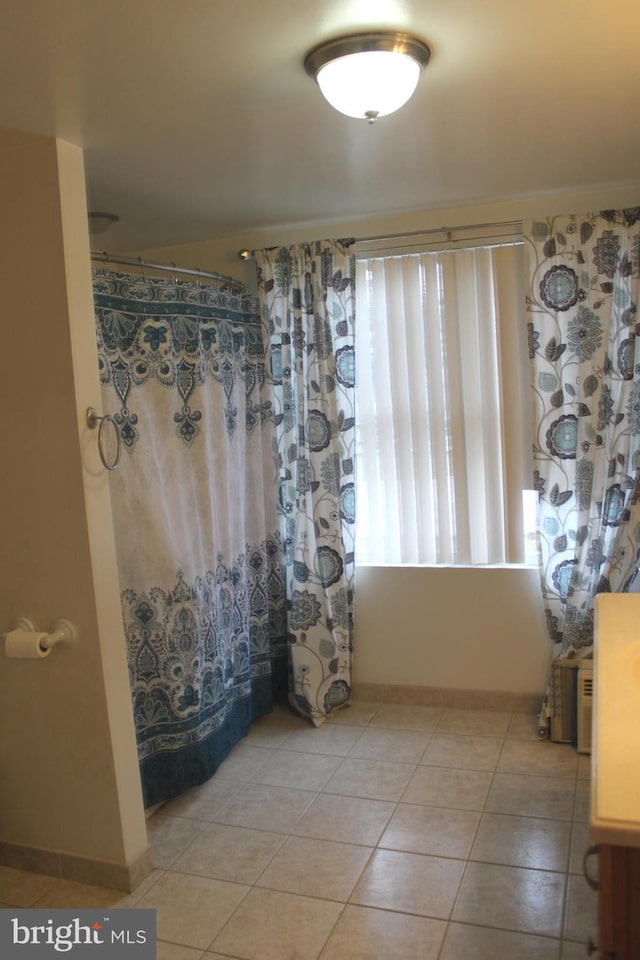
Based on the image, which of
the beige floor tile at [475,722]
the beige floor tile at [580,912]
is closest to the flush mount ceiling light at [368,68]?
the beige floor tile at [580,912]

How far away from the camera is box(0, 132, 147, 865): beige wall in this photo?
2.27 m

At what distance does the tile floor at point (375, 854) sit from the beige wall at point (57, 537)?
0.27m

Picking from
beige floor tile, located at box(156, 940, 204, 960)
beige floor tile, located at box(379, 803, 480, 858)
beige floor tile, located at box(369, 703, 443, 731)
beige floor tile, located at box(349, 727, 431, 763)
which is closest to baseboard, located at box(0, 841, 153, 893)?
beige floor tile, located at box(156, 940, 204, 960)

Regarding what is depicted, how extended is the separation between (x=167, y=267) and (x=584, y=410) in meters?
1.74

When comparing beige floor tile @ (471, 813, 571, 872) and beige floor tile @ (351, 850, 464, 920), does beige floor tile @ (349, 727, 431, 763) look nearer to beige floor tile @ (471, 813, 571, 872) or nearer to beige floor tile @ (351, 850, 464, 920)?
beige floor tile @ (471, 813, 571, 872)

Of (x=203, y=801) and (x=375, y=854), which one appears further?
(x=203, y=801)

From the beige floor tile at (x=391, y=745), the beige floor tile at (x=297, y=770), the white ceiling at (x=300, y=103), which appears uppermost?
the white ceiling at (x=300, y=103)

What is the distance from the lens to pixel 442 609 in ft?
11.7

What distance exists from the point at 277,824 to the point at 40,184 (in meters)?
2.17

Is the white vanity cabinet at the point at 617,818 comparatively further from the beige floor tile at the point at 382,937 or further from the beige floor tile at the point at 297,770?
the beige floor tile at the point at 297,770

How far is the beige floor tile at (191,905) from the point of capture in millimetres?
2205

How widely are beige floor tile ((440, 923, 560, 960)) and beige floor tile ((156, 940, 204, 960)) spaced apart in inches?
25.5

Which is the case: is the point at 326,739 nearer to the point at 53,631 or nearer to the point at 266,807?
the point at 266,807

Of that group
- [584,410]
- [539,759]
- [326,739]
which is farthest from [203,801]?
[584,410]
